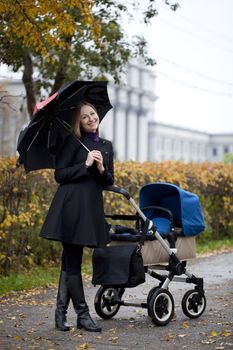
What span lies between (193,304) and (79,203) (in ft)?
5.44

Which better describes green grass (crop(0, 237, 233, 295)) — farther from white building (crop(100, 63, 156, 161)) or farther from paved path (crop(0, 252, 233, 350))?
white building (crop(100, 63, 156, 161))

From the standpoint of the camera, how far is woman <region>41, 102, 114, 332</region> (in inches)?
266

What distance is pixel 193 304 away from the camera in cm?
767

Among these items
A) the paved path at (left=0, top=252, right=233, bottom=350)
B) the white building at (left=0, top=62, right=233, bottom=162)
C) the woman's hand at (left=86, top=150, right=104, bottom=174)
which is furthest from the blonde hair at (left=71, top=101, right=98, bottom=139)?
the white building at (left=0, top=62, right=233, bottom=162)

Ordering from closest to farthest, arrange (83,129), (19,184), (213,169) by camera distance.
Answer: (83,129)
(19,184)
(213,169)

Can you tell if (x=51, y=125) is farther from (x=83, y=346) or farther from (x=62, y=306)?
(x=83, y=346)

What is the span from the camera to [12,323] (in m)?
7.50

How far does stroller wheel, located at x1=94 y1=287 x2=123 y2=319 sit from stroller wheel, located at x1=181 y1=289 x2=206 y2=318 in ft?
2.03

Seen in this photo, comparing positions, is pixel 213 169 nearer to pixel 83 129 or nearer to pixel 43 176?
pixel 43 176

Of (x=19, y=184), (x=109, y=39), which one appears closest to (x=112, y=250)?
(x=19, y=184)

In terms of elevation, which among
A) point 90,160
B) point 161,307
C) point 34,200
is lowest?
point 161,307

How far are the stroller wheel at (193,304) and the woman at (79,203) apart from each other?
1.03 m

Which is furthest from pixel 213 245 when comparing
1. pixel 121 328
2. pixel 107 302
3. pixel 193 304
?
pixel 121 328

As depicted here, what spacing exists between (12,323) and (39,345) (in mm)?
1144
